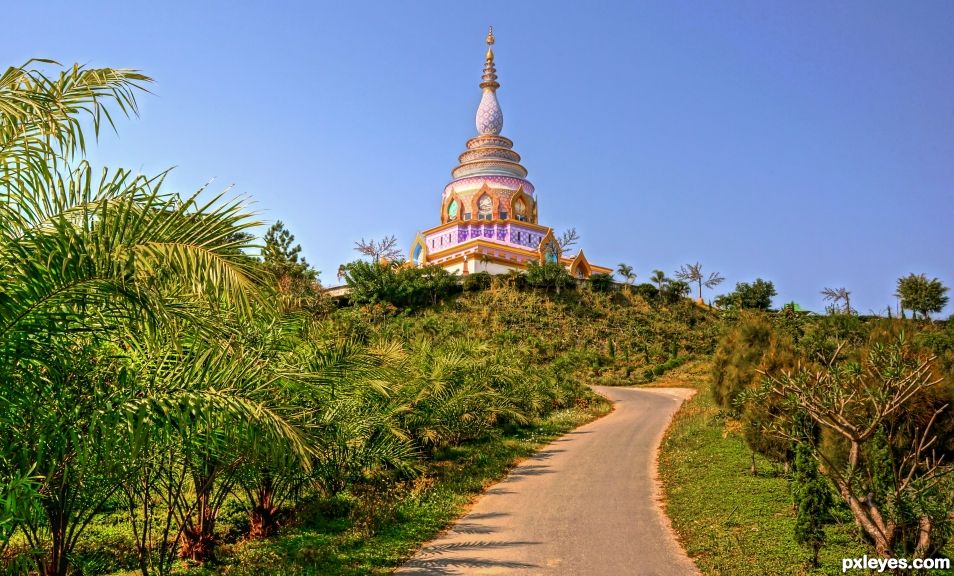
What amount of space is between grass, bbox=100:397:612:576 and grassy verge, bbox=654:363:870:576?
268cm

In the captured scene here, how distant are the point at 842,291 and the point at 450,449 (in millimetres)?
38473

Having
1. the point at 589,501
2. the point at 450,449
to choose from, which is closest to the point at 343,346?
the point at 589,501

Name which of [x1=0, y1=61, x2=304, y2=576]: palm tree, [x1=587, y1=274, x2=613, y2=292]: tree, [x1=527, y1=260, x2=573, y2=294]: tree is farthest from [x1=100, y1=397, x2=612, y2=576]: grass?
[x1=587, y1=274, x2=613, y2=292]: tree

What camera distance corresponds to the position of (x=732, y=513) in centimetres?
820

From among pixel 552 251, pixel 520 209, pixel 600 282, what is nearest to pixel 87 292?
pixel 600 282

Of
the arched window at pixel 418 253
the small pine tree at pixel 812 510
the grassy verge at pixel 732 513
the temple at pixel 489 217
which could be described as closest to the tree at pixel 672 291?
the temple at pixel 489 217

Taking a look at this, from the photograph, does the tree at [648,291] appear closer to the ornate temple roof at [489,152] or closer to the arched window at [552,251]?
the arched window at [552,251]

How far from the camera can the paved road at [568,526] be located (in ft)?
21.2

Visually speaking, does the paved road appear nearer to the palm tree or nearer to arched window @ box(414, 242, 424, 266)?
the palm tree

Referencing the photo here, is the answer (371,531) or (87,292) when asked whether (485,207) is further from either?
(87,292)

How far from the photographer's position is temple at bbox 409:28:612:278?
42906 mm

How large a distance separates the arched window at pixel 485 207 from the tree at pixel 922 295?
2400 centimetres

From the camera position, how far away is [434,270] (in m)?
39.0

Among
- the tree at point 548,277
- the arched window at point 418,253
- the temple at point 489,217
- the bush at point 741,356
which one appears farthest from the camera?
the arched window at point 418,253
